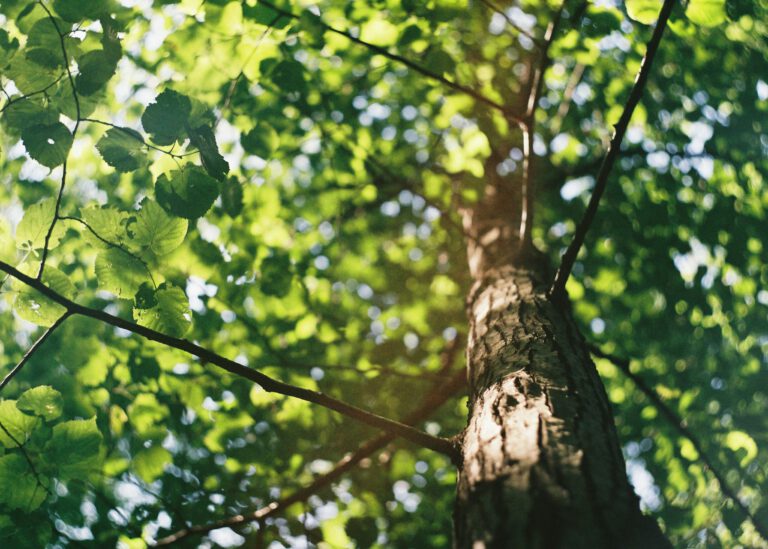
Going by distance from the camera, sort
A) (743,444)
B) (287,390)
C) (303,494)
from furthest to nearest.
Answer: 1. (743,444)
2. (303,494)
3. (287,390)

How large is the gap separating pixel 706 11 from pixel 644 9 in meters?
0.19

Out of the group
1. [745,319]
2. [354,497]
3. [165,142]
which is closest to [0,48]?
[165,142]

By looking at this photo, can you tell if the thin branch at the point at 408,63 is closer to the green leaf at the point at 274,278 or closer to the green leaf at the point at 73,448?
the green leaf at the point at 274,278

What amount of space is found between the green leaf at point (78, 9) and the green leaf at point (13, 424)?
112 cm

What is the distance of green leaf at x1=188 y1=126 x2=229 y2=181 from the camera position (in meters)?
1.43

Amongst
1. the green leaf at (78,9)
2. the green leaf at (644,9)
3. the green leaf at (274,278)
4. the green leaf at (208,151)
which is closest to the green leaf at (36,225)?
the green leaf at (208,151)

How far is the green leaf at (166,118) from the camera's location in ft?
4.57

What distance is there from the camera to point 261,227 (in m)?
3.58

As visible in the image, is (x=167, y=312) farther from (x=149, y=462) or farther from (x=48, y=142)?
(x=149, y=462)

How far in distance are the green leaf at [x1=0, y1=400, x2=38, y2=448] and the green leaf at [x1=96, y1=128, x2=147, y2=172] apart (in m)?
0.74

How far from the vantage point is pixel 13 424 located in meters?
1.51

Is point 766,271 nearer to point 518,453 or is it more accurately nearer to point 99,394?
point 518,453

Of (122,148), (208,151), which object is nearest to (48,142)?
(122,148)

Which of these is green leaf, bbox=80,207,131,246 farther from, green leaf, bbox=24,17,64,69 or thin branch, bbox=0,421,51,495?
thin branch, bbox=0,421,51,495
